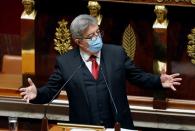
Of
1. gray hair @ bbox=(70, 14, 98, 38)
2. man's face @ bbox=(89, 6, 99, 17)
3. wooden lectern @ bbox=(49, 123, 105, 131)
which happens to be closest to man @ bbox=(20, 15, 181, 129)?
gray hair @ bbox=(70, 14, 98, 38)

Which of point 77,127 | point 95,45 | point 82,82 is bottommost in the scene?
point 77,127

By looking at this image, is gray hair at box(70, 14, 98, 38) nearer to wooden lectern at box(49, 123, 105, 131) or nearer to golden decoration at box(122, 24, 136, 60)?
wooden lectern at box(49, 123, 105, 131)

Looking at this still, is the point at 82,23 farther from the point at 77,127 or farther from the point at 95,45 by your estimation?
the point at 77,127

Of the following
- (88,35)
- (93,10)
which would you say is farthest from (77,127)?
(93,10)

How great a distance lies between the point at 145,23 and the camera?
10.7 ft

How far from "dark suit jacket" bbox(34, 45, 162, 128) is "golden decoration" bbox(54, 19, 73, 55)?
0.55 meters

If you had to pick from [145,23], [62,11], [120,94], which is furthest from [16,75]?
[120,94]

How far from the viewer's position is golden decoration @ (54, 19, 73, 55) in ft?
10.9

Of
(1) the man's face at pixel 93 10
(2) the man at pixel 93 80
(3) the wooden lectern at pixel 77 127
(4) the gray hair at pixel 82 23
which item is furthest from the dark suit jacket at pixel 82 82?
(1) the man's face at pixel 93 10

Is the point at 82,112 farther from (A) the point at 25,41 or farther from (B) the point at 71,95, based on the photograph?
(A) the point at 25,41

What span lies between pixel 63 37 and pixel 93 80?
649 millimetres

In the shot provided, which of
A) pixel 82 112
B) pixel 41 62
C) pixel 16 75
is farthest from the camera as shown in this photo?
pixel 16 75

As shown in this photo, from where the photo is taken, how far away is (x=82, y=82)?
2742 mm

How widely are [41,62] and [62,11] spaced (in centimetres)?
29
